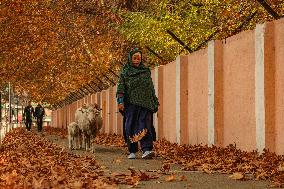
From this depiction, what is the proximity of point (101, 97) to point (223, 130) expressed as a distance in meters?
20.9

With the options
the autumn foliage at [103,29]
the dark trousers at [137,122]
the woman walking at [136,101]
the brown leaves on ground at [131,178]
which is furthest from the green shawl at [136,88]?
the brown leaves on ground at [131,178]

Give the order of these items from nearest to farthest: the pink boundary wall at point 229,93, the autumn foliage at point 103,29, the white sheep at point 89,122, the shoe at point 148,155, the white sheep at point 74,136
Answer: the pink boundary wall at point 229,93 < the shoe at point 148,155 < the white sheep at point 89,122 < the autumn foliage at point 103,29 < the white sheep at point 74,136

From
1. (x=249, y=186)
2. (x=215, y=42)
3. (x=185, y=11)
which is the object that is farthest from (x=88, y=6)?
(x=249, y=186)

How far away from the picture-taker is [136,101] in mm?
13672

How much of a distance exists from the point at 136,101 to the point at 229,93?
5.93ft

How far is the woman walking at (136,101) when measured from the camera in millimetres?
13617

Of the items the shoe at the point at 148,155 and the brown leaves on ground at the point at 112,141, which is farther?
the brown leaves on ground at the point at 112,141

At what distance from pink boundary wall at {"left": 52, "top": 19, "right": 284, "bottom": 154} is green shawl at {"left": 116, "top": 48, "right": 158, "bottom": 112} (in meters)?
1.49

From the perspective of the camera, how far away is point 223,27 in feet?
58.4

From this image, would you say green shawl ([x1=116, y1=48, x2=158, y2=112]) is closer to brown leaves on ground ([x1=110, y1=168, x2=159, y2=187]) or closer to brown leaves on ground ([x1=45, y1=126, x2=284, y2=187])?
brown leaves on ground ([x1=45, y1=126, x2=284, y2=187])

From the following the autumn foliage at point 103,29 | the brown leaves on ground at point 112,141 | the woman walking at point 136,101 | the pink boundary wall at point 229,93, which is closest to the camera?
the pink boundary wall at point 229,93

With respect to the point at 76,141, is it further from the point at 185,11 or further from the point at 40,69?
the point at 40,69

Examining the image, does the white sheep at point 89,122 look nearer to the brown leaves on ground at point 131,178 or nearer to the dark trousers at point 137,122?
the dark trousers at point 137,122

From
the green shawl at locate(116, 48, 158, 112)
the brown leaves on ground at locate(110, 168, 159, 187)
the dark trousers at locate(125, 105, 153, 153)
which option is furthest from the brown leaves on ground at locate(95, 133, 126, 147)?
the brown leaves on ground at locate(110, 168, 159, 187)
